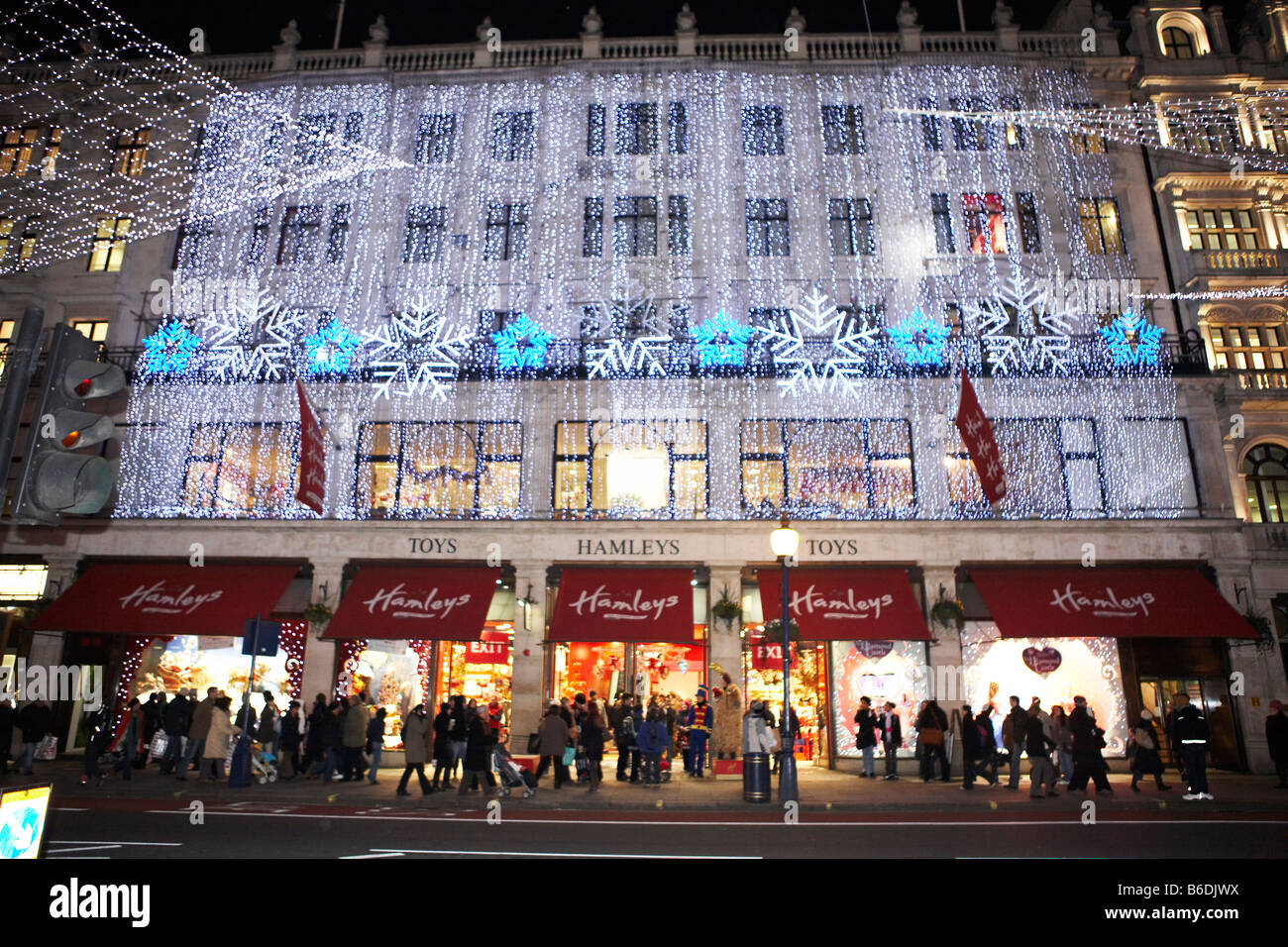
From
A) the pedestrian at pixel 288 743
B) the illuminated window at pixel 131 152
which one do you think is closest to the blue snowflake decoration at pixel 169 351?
the illuminated window at pixel 131 152

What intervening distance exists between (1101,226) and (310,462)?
85.5 ft

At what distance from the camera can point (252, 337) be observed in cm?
2584

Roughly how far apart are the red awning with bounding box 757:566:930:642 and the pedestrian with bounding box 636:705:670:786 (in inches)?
194

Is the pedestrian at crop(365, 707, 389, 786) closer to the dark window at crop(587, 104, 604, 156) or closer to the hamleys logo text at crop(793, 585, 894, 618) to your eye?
the hamleys logo text at crop(793, 585, 894, 618)

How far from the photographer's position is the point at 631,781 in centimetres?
1906

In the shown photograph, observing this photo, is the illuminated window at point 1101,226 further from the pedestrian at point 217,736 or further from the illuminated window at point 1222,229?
the pedestrian at point 217,736

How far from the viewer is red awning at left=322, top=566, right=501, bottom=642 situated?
2158 centimetres

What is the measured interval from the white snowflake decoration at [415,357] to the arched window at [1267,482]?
25.0 m

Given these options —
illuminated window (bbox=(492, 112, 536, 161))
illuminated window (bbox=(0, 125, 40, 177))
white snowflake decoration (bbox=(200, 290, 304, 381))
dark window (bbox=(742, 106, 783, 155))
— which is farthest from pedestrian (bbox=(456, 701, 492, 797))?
illuminated window (bbox=(0, 125, 40, 177))

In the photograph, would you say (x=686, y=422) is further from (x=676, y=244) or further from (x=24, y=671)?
(x=24, y=671)

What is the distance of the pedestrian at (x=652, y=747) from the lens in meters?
18.0

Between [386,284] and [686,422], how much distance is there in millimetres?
11210

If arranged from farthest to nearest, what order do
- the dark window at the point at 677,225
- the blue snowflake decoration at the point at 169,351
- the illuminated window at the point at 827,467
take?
the dark window at the point at 677,225
the blue snowflake decoration at the point at 169,351
the illuminated window at the point at 827,467
